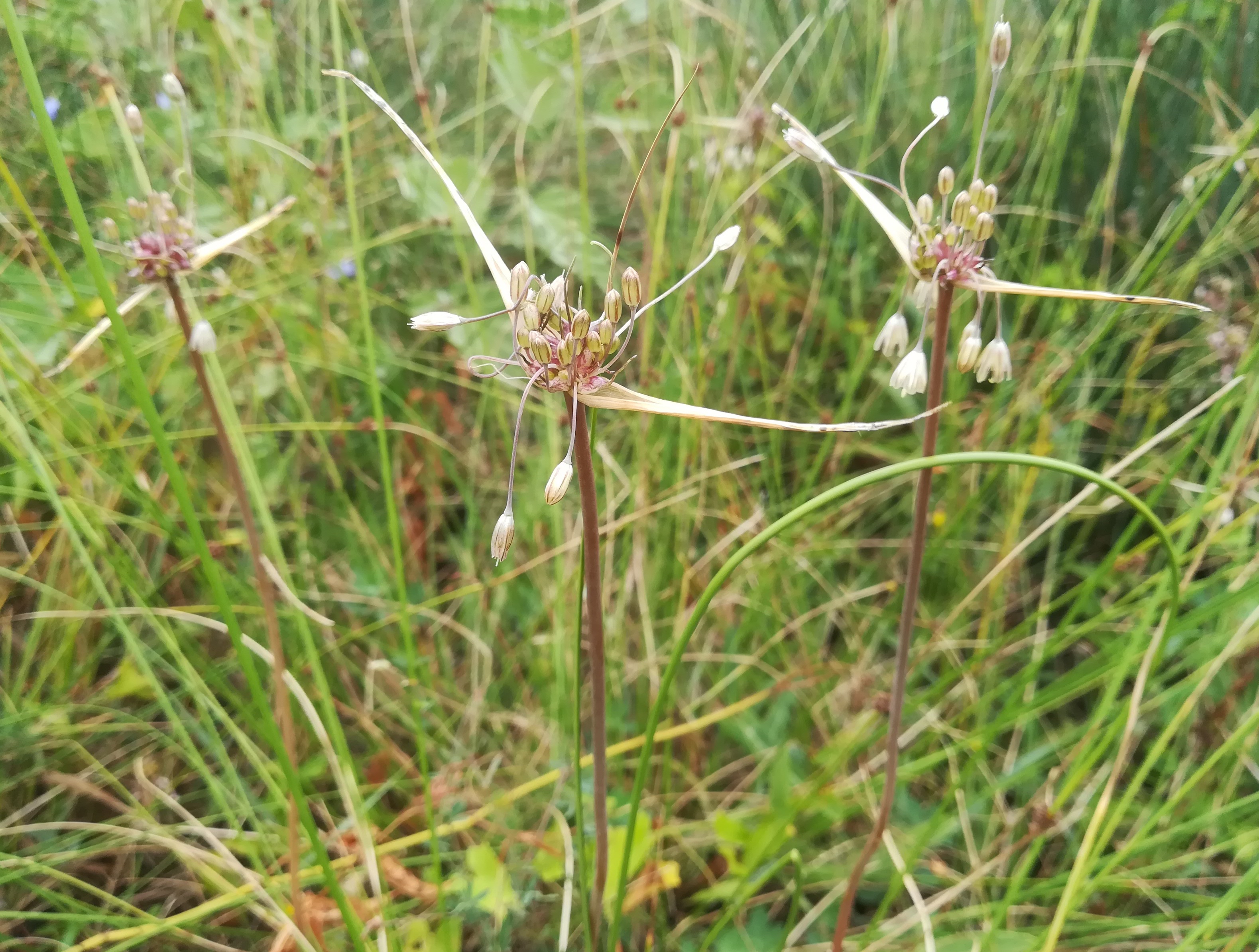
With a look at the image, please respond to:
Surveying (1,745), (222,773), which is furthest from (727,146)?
(1,745)

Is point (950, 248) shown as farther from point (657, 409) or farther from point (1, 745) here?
point (1, 745)

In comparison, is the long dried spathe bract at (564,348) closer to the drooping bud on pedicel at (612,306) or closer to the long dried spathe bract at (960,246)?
the drooping bud on pedicel at (612,306)

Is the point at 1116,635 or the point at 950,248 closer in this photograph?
the point at 950,248

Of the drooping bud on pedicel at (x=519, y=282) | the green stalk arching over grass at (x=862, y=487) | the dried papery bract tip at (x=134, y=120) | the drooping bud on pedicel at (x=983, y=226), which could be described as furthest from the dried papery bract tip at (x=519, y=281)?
the dried papery bract tip at (x=134, y=120)

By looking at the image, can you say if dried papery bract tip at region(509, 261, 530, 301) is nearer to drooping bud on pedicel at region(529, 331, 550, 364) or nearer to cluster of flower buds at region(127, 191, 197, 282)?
drooping bud on pedicel at region(529, 331, 550, 364)

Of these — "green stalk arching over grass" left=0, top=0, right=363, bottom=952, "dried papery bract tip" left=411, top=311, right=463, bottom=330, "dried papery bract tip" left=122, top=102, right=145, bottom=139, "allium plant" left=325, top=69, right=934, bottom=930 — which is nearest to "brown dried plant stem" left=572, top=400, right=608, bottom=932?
"allium plant" left=325, top=69, right=934, bottom=930

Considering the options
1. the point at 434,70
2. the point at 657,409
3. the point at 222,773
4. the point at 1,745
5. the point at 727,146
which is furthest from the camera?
the point at 434,70

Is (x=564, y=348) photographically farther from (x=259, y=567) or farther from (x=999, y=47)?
(x=259, y=567)
